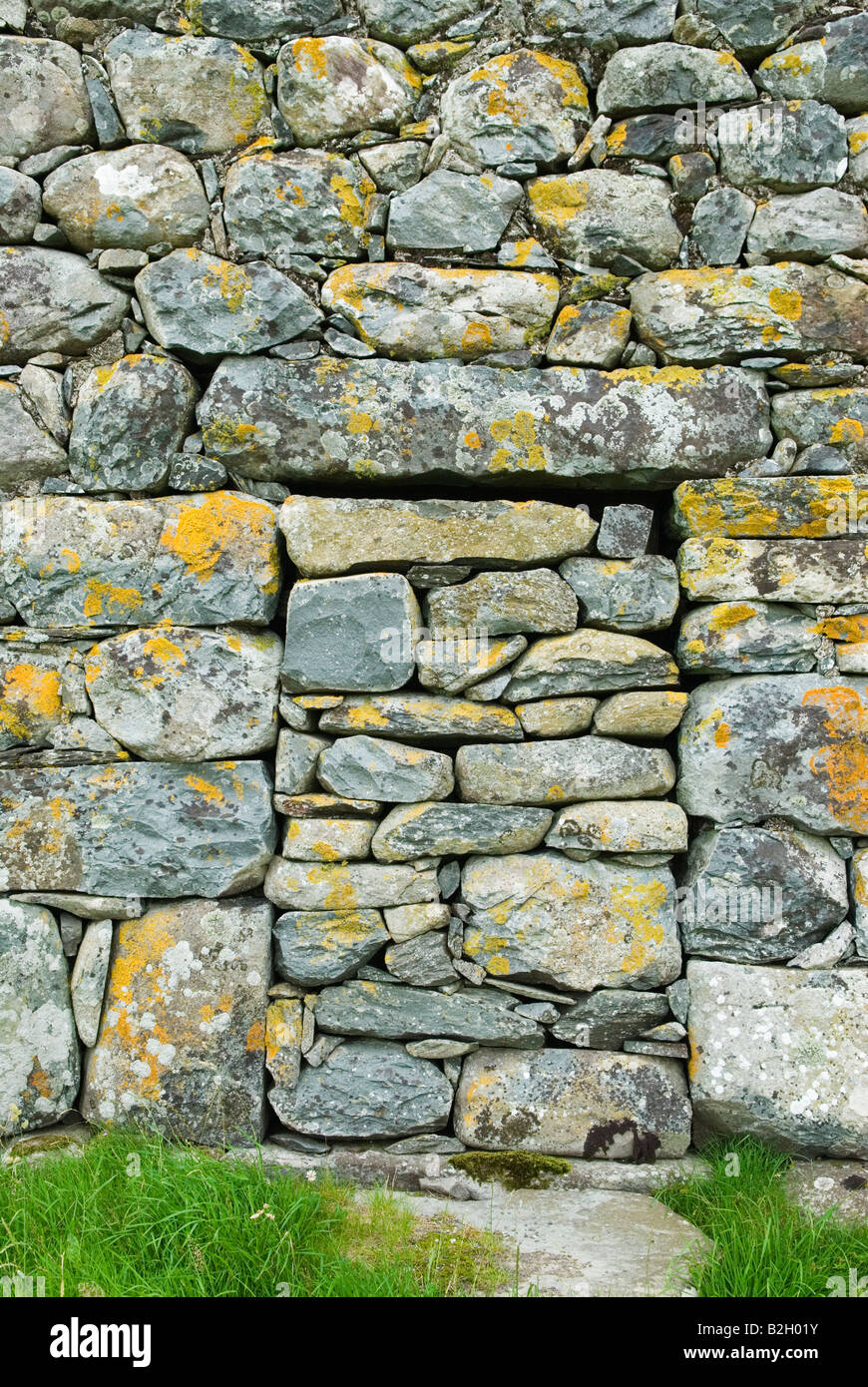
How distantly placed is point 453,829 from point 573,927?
457mm

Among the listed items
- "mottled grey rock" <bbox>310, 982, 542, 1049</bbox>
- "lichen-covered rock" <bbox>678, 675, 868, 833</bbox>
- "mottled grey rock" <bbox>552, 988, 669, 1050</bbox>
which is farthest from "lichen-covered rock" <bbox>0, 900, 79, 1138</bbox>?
"lichen-covered rock" <bbox>678, 675, 868, 833</bbox>

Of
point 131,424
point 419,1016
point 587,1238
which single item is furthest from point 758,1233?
point 131,424

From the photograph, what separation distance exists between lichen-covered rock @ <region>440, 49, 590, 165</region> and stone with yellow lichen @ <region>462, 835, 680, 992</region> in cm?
217

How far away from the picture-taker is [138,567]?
267 cm

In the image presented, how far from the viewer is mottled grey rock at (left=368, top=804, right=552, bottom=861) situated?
2.59 meters

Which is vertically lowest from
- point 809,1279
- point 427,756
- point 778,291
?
point 809,1279

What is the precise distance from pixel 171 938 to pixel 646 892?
1416mm

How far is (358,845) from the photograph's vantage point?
2613mm

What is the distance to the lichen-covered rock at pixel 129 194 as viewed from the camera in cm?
271

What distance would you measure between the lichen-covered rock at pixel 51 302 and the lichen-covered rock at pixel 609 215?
137 cm

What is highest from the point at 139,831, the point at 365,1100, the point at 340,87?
the point at 340,87

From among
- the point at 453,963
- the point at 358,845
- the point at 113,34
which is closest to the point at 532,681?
the point at 358,845

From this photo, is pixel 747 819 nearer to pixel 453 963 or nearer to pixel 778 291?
pixel 453 963

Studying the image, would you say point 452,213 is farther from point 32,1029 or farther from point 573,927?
point 32,1029
